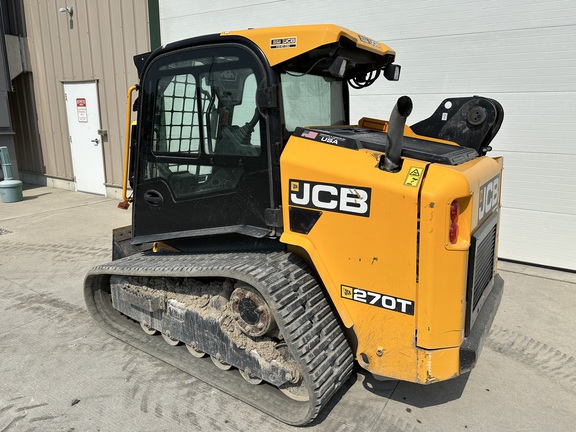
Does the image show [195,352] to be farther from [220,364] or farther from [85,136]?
[85,136]

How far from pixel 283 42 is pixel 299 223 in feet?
3.33

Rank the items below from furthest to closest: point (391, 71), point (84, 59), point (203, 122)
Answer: point (84, 59) → point (391, 71) → point (203, 122)

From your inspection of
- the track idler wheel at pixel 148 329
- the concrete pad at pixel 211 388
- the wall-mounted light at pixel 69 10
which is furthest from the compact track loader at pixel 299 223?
the wall-mounted light at pixel 69 10

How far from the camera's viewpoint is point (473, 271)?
2350 mm

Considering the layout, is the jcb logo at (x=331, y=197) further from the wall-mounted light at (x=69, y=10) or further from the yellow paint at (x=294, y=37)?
the wall-mounted light at (x=69, y=10)

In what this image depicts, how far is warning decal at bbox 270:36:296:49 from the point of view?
239cm

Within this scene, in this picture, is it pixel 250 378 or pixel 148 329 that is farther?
pixel 148 329

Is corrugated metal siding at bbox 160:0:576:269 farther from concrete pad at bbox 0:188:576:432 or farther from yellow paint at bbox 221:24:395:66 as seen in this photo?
yellow paint at bbox 221:24:395:66

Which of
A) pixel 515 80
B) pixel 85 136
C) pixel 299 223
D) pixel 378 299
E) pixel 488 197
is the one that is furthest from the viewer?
pixel 85 136

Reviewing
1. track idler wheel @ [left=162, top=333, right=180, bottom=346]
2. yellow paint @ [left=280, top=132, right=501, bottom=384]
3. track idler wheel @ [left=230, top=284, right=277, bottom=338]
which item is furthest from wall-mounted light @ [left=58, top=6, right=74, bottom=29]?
track idler wheel @ [left=230, top=284, right=277, bottom=338]

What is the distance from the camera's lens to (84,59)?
9.11 metres

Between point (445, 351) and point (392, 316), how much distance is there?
0.32m

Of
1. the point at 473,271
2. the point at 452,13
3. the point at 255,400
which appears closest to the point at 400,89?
the point at 452,13

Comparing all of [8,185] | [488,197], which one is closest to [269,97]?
[488,197]
